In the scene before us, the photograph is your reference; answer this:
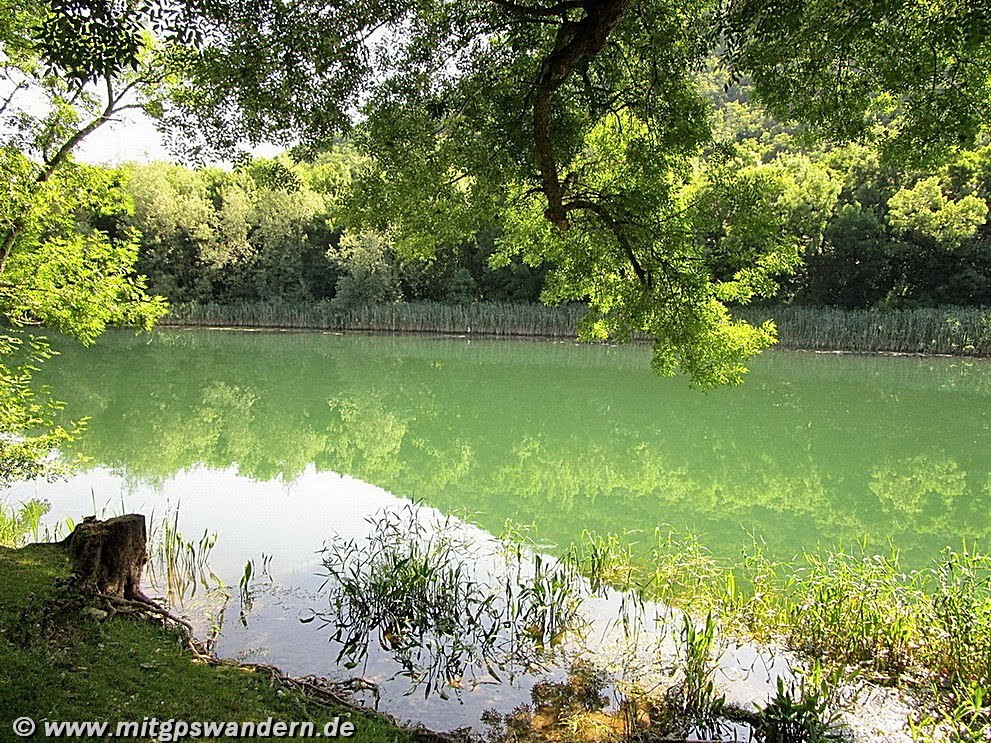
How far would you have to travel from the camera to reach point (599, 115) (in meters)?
4.60

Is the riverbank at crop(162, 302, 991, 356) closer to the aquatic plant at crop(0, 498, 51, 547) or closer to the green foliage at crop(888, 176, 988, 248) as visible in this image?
the green foliage at crop(888, 176, 988, 248)

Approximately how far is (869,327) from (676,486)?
56.5 ft

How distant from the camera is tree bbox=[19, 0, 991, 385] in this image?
3859 mm

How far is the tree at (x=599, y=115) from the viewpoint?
3859 mm

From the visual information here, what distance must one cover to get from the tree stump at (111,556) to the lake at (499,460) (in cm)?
61

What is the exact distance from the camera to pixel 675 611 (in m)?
4.37

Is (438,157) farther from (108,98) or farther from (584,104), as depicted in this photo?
(108,98)

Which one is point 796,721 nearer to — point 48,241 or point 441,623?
point 441,623

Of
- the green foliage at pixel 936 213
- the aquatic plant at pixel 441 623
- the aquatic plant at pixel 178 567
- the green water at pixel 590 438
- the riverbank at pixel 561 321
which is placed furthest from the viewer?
the green foliage at pixel 936 213

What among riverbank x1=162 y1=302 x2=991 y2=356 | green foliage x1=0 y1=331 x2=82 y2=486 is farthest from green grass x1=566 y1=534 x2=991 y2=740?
riverbank x1=162 y1=302 x2=991 y2=356

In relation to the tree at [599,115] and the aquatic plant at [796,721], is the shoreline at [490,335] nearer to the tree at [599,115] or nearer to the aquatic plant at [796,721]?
the tree at [599,115]

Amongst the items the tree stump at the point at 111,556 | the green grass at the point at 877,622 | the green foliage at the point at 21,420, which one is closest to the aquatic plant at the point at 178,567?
the tree stump at the point at 111,556

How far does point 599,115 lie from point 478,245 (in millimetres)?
14755

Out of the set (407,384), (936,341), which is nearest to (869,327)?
(936,341)
